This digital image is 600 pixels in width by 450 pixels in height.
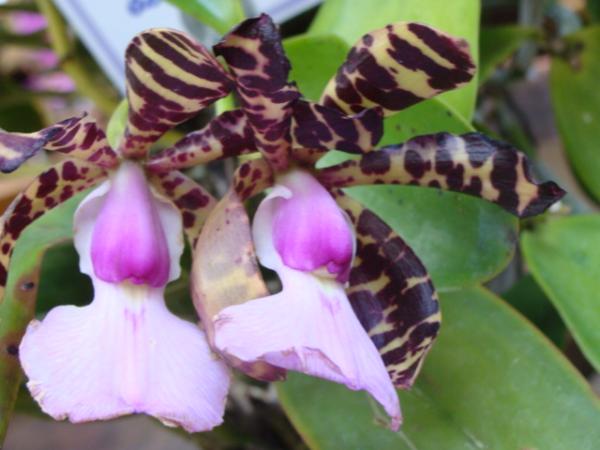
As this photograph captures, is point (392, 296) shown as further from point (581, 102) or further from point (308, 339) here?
point (581, 102)

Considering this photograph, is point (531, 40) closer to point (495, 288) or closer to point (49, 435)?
point (495, 288)

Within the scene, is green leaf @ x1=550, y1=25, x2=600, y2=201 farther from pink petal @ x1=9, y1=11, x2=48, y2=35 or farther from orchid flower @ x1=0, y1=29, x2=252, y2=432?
pink petal @ x1=9, y1=11, x2=48, y2=35

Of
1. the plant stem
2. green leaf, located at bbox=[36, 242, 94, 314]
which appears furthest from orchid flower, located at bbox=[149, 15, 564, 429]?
the plant stem

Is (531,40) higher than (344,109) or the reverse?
the reverse

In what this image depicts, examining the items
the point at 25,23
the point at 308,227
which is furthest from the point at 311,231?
the point at 25,23

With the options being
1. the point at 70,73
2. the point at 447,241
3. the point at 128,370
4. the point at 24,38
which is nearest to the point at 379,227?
the point at 447,241

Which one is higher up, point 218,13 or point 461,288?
point 218,13
